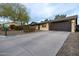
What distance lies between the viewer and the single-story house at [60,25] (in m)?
5.37

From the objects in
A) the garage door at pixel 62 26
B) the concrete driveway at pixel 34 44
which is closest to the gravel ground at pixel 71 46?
the concrete driveway at pixel 34 44

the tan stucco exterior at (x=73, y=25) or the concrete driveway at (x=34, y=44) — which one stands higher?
the tan stucco exterior at (x=73, y=25)

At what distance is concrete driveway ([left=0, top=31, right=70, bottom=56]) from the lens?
195 inches

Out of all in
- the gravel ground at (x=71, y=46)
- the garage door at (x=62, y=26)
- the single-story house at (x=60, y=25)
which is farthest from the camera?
the garage door at (x=62, y=26)

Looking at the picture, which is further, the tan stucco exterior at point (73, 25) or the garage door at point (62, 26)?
the garage door at point (62, 26)

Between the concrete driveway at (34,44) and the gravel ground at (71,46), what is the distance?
0.12 m

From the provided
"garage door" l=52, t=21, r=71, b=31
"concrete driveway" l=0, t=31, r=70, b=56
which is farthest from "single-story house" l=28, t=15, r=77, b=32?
"concrete driveway" l=0, t=31, r=70, b=56

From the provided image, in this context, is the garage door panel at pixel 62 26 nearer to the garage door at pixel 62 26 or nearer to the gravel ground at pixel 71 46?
the garage door at pixel 62 26

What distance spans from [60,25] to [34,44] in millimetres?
1013

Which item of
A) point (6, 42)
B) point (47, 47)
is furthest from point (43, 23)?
point (6, 42)

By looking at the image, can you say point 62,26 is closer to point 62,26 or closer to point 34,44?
point 62,26

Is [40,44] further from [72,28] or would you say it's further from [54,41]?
[72,28]

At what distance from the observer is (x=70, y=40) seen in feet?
17.9

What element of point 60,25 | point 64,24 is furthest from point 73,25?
point 60,25
